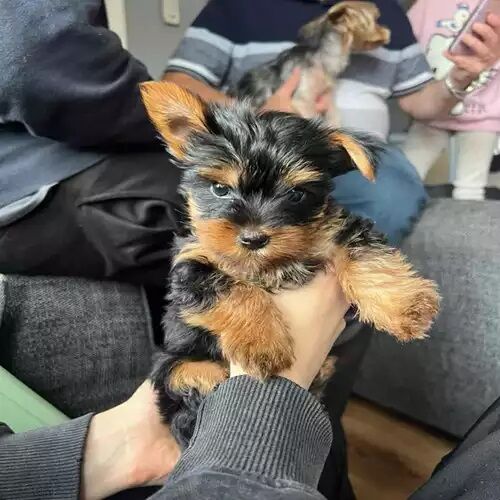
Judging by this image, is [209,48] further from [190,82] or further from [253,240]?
[253,240]

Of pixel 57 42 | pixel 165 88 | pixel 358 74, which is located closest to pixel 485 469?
pixel 165 88

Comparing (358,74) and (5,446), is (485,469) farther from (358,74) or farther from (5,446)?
(358,74)

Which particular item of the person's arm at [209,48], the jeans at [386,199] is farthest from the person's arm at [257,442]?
the person's arm at [209,48]

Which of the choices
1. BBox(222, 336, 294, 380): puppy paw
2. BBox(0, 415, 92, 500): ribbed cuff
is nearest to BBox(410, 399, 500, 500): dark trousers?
BBox(222, 336, 294, 380): puppy paw

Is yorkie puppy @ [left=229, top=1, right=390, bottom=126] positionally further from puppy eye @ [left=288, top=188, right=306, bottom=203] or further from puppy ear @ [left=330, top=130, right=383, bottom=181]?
puppy eye @ [left=288, top=188, right=306, bottom=203]

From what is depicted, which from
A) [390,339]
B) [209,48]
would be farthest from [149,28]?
[390,339]

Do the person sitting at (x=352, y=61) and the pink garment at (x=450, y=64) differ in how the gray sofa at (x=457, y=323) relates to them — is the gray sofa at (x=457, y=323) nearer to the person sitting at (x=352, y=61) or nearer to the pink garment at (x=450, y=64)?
the person sitting at (x=352, y=61)
